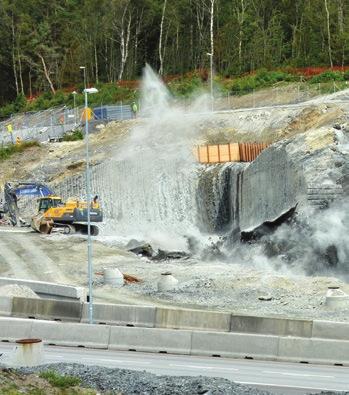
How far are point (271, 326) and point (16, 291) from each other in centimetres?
1265

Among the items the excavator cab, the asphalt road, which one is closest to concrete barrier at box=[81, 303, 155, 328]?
the asphalt road

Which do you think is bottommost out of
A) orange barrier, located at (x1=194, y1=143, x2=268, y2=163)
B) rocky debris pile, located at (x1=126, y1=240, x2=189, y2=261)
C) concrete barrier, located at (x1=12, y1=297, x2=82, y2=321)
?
concrete barrier, located at (x1=12, y1=297, x2=82, y2=321)

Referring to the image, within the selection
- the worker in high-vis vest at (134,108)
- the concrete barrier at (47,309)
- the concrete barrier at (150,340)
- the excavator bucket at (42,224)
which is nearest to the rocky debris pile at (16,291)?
the concrete barrier at (47,309)

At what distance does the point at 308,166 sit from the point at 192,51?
50.4 m

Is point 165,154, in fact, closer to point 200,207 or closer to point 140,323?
point 200,207

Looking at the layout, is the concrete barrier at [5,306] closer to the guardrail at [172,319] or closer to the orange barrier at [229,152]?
Result: the guardrail at [172,319]

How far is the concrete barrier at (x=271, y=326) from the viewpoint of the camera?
2722cm

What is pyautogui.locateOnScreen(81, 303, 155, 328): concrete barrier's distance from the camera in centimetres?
3102

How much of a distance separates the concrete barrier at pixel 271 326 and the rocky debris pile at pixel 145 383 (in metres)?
9.75

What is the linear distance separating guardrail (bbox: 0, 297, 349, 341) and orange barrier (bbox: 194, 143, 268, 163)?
94.7 feet

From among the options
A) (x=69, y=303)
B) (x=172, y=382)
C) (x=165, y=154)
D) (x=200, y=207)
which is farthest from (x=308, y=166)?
(x=172, y=382)

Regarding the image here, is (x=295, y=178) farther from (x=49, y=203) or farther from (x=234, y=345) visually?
(x=234, y=345)

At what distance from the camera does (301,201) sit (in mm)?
48438

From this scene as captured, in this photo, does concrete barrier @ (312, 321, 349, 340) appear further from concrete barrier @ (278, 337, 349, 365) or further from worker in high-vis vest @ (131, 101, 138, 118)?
worker in high-vis vest @ (131, 101, 138, 118)
